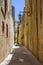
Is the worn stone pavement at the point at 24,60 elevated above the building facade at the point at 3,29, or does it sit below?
below

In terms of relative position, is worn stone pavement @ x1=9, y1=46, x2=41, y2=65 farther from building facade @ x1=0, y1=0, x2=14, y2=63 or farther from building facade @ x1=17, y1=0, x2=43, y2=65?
building facade @ x1=0, y1=0, x2=14, y2=63

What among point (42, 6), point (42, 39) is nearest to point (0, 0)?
point (42, 6)

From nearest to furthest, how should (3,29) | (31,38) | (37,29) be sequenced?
1. (3,29)
2. (37,29)
3. (31,38)

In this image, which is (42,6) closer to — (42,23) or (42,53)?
(42,23)

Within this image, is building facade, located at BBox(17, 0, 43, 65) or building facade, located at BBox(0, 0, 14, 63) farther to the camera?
building facade, located at BBox(17, 0, 43, 65)

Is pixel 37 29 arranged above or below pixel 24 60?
above

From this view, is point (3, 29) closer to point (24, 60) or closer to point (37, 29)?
point (24, 60)

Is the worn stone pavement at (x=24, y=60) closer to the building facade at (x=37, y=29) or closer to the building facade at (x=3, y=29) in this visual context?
the building facade at (x=37, y=29)

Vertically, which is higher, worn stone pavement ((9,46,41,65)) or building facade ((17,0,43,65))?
building facade ((17,0,43,65))

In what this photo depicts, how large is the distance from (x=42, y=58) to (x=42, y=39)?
0.84 metres

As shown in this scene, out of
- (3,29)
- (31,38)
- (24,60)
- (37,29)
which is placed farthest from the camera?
(31,38)

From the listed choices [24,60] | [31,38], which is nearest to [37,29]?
[24,60]

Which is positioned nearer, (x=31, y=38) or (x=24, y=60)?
(x=24, y=60)

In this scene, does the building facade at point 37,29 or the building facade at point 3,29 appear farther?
the building facade at point 37,29
